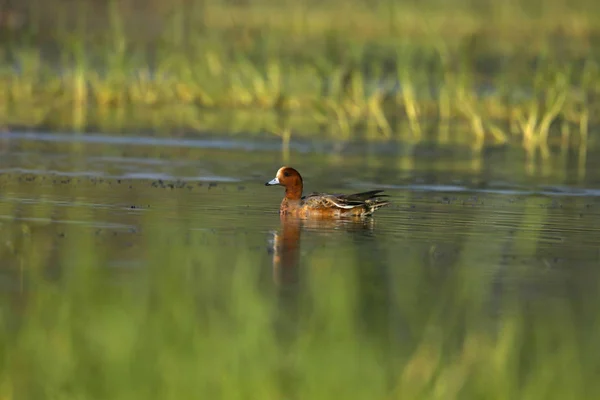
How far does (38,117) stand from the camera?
72.8ft

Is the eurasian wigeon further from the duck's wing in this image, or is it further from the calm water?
the calm water

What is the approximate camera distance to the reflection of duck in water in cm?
1019

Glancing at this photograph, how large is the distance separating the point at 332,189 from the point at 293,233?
146 inches

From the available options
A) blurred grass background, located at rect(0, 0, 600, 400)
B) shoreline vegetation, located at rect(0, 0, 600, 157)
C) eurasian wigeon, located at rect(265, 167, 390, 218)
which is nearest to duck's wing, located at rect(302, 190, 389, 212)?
eurasian wigeon, located at rect(265, 167, 390, 218)

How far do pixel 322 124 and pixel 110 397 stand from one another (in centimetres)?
1616

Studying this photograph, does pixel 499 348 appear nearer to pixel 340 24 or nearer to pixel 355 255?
pixel 355 255

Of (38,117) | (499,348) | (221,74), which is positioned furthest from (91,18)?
(499,348)

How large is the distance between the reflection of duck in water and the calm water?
0.06ft

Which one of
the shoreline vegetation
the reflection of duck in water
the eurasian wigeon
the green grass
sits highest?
the shoreline vegetation

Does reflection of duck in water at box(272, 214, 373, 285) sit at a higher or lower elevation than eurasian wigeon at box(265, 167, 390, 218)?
lower

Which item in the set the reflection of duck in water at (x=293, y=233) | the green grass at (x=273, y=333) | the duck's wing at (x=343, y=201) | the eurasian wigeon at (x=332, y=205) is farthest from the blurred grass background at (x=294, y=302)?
the duck's wing at (x=343, y=201)

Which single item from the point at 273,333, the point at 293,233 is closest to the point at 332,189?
the point at 293,233

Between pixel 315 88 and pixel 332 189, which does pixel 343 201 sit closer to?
pixel 332 189

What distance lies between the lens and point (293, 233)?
12328 mm
